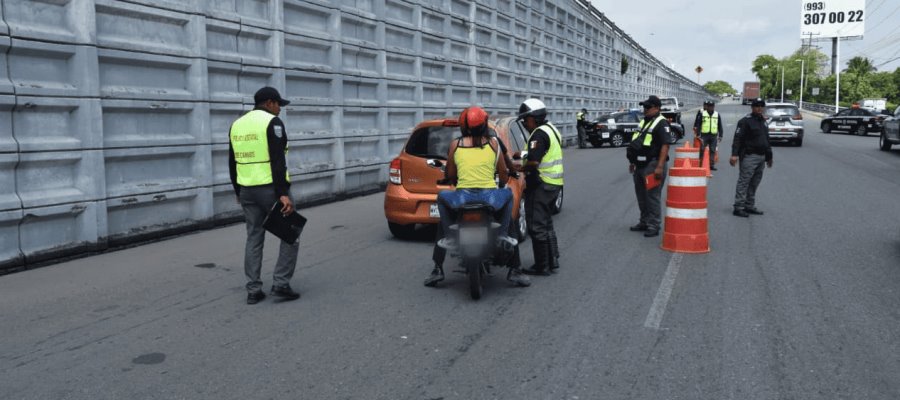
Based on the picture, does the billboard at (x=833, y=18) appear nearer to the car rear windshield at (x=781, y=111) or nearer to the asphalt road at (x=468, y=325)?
the car rear windshield at (x=781, y=111)

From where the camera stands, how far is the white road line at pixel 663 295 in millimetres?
5051

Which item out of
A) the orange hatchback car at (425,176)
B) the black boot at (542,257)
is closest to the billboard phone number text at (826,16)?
the orange hatchback car at (425,176)

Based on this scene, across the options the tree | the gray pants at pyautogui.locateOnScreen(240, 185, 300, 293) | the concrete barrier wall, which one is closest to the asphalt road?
the gray pants at pyautogui.locateOnScreen(240, 185, 300, 293)

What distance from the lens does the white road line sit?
16.6ft

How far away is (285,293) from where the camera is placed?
5.83 meters

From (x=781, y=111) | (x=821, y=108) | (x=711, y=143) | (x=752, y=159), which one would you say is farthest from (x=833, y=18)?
(x=752, y=159)

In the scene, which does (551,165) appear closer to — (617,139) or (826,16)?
(617,139)

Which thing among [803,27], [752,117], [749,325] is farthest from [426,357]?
[803,27]

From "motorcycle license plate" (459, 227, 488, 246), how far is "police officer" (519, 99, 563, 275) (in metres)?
1.09

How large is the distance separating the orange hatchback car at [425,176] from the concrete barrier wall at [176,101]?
2.94 meters

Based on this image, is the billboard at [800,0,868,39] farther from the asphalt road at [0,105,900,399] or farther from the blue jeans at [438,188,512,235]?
the blue jeans at [438,188,512,235]

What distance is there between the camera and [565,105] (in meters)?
31.3

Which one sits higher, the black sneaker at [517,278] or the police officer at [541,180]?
the police officer at [541,180]

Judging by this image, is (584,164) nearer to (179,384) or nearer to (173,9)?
(173,9)
